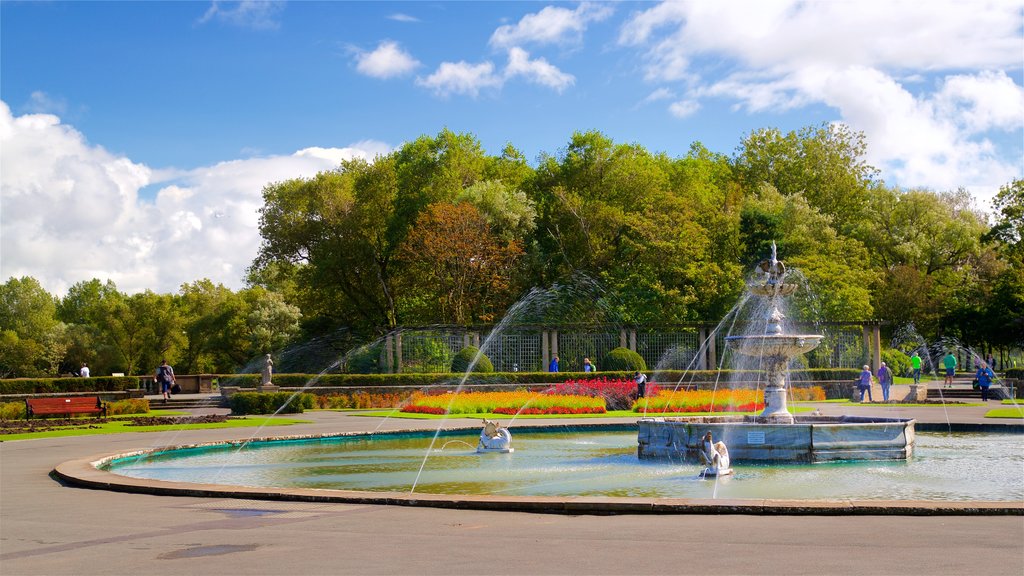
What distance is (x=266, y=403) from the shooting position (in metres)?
34.8

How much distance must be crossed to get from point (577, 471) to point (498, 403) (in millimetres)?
16376

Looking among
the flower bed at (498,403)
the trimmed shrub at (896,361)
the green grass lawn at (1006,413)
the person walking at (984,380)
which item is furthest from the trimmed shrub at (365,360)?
the green grass lawn at (1006,413)

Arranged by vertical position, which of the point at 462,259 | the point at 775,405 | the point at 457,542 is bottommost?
the point at 457,542

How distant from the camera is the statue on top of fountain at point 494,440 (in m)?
20.7

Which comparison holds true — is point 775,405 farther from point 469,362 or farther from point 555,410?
point 469,362

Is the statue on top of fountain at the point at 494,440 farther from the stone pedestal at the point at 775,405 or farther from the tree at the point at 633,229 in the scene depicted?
the tree at the point at 633,229

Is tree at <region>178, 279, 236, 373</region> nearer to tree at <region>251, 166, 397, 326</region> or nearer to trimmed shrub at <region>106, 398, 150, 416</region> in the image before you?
tree at <region>251, 166, 397, 326</region>

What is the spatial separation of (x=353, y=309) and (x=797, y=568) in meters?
57.1

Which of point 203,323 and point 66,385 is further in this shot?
point 203,323

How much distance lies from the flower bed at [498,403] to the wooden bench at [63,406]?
1036 centimetres

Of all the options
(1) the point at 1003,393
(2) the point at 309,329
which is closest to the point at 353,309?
(2) the point at 309,329

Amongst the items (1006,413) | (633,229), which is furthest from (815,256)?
(1006,413)

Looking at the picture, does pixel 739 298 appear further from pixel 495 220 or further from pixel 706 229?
pixel 495 220

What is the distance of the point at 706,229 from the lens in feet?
171
